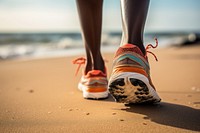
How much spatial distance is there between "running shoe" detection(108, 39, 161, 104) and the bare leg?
61 millimetres

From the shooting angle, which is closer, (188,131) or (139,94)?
(188,131)

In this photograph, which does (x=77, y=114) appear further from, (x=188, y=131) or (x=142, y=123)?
(x=188, y=131)

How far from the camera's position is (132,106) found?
141 centimetres

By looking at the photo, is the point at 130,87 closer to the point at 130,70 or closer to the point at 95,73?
the point at 130,70

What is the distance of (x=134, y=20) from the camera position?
1.31m

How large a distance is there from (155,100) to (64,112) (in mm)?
449

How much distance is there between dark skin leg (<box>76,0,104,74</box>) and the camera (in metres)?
1.80

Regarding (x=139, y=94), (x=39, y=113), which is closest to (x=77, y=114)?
(x=39, y=113)

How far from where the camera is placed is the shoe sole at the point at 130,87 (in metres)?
1.19

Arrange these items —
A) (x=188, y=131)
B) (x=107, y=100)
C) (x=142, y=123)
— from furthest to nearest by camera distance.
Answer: (x=107, y=100)
(x=142, y=123)
(x=188, y=131)

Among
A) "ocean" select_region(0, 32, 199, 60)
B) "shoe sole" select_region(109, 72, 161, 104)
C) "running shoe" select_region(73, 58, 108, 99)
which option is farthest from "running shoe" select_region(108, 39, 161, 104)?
"ocean" select_region(0, 32, 199, 60)

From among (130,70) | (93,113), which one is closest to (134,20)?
(130,70)

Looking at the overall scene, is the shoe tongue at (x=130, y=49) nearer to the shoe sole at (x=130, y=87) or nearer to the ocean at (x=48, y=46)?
the shoe sole at (x=130, y=87)

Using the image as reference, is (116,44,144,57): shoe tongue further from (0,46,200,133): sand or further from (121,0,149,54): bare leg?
(0,46,200,133): sand
